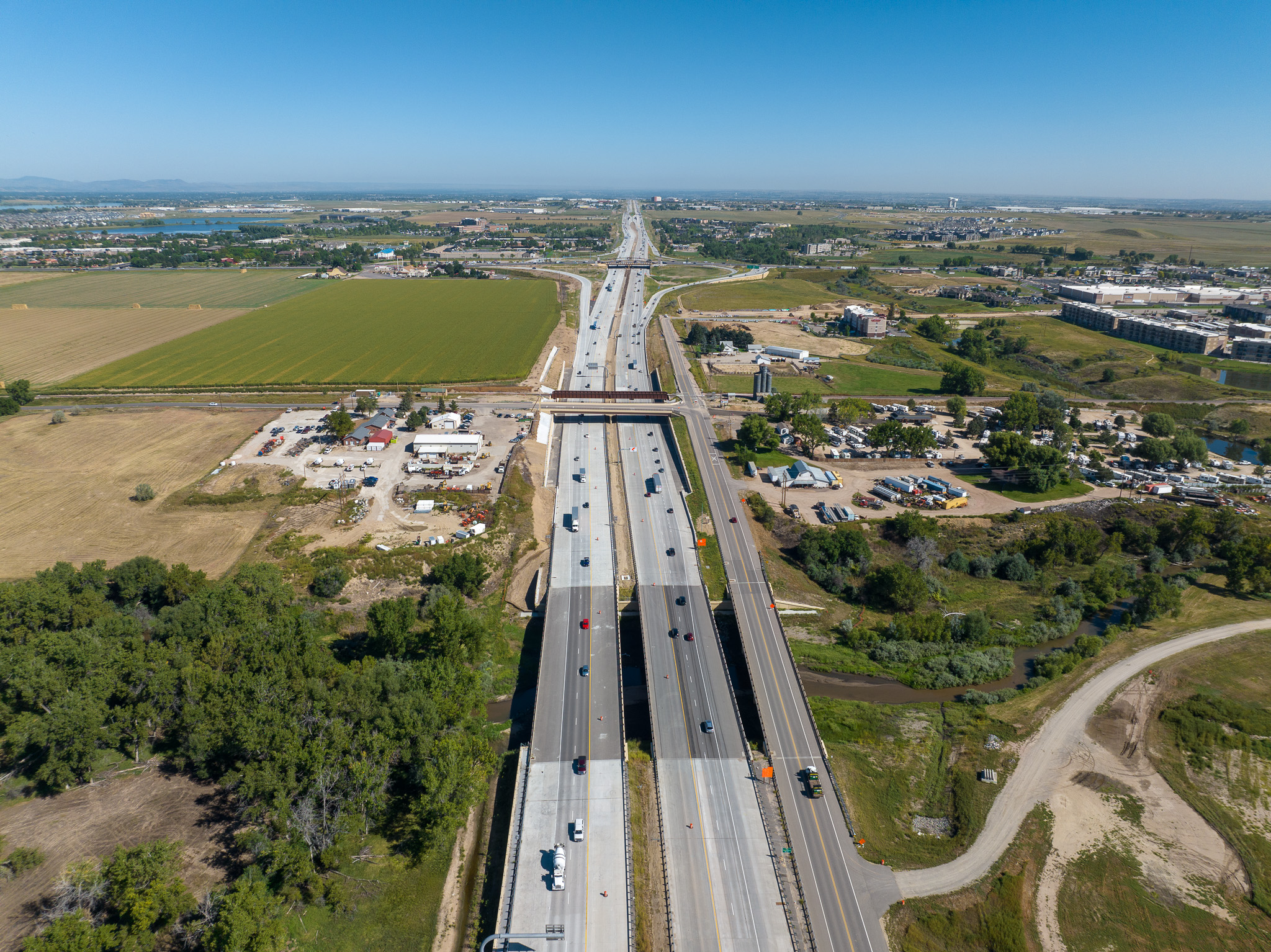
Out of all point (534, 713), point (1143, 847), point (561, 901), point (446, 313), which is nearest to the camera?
point (561, 901)

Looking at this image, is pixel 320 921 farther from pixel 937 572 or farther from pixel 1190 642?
pixel 1190 642

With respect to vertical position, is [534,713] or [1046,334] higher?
[1046,334]

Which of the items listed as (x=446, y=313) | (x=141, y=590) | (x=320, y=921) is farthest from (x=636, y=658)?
(x=446, y=313)

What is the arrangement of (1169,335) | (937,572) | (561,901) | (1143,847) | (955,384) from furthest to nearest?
(1169,335) → (955,384) → (937,572) → (1143,847) → (561,901)

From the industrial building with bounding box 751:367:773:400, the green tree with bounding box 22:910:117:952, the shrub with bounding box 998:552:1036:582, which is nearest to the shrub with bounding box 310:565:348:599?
the green tree with bounding box 22:910:117:952

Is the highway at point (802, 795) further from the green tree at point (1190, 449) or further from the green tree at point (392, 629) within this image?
the green tree at point (1190, 449)

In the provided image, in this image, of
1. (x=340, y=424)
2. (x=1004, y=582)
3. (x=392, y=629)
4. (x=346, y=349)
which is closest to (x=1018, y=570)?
(x=1004, y=582)
